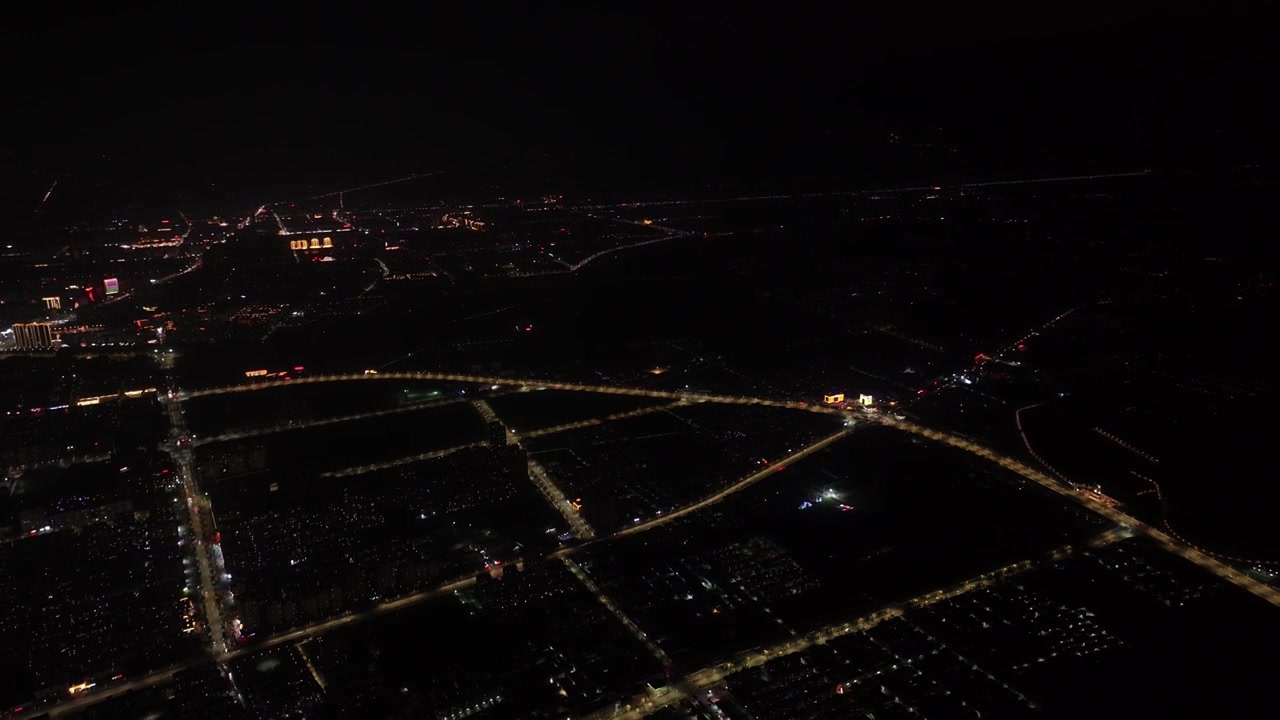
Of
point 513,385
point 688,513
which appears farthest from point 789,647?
point 513,385

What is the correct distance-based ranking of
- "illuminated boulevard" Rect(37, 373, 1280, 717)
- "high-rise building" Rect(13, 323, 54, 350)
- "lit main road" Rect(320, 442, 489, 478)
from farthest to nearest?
"high-rise building" Rect(13, 323, 54, 350)
"lit main road" Rect(320, 442, 489, 478)
"illuminated boulevard" Rect(37, 373, 1280, 717)

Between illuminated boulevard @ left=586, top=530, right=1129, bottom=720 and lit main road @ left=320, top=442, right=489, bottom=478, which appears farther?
lit main road @ left=320, top=442, right=489, bottom=478

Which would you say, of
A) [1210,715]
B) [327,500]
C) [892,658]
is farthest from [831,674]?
[327,500]

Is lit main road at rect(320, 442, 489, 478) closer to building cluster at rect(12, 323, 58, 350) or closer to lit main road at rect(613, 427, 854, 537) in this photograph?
lit main road at rect(613, 427, 854, 537)

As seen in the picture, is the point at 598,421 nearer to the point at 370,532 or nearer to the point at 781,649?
the point at 370,532

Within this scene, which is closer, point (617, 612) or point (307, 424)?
point (617, 612)

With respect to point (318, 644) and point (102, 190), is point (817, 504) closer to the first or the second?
point (318, 644)

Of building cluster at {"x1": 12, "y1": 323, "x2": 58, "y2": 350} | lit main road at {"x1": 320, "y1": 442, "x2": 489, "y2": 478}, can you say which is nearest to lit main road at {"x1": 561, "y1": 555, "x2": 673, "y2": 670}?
lit main road at {"x1": 320, "y1": 442, "x2": 489, "y2": 478}

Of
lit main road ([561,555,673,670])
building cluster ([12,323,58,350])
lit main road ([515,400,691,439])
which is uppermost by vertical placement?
building cluster ([12,323,58,350])
